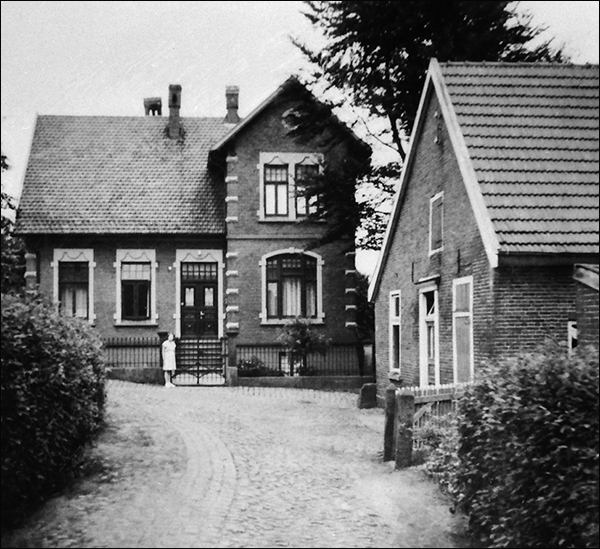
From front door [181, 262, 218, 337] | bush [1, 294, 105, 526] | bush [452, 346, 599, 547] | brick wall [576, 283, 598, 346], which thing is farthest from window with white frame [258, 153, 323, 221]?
bush [452, 346, 599, 547]

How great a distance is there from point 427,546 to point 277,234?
1921 cm

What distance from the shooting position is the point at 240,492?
9719 mm

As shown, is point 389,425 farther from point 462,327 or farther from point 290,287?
point 290,287

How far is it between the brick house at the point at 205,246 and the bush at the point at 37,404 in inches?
617

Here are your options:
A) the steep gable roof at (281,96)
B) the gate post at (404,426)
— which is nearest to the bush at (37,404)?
the gate post at (404,426)

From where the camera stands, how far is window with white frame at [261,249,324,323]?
2666cm

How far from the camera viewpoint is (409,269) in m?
17.7

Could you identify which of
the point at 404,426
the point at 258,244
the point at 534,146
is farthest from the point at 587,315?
the point at 258,244

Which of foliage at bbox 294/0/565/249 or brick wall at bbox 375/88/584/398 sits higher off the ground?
foliage at bbox 294/0/565/249

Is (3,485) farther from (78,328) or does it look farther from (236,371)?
(236,371)

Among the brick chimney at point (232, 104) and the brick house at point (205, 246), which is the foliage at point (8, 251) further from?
the brick chimney at point (232, 104)

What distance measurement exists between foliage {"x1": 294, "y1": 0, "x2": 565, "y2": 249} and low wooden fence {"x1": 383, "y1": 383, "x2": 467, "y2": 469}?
12.5 m

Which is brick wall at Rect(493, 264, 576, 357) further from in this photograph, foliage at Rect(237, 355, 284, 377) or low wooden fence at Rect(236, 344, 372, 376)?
low wooden fence at Rect(236, 344, 372, 376)

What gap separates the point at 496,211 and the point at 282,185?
Answer: 597 inches
